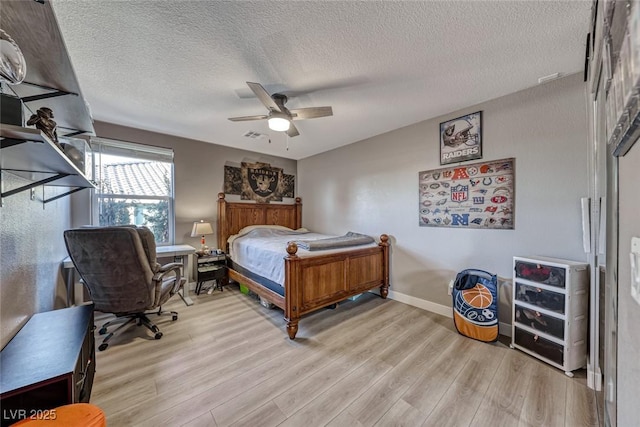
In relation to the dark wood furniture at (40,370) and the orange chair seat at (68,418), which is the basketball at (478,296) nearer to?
the orange chair seat at (68,418)

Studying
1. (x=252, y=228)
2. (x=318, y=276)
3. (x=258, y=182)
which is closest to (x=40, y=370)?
(x=318, y=276)

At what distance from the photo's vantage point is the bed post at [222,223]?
405 centimetres

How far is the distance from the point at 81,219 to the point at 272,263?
2.70 meters

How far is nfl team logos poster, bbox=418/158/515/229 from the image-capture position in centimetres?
233

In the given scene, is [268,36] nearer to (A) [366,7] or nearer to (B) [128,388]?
(A) [366,7]

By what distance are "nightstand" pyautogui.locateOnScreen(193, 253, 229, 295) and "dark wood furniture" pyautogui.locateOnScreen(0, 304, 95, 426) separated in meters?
2.18

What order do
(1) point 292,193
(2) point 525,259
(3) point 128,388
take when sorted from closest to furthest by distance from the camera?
(3) point 128,388 < (2) point 525,259 < (1) point 292,193

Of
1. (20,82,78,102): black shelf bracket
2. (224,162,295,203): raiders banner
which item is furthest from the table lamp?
(20,82,78,102): black shelf bracket

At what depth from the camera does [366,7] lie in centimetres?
136

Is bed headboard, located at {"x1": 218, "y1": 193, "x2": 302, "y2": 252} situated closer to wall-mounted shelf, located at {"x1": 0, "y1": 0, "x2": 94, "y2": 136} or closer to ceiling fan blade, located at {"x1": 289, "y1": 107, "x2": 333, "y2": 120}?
ceiling fan blade, located at {"x1": 289, "y1": 107, "x2": 333, "y2": 120}

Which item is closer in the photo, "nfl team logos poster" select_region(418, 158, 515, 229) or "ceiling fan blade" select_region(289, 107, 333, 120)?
"ceiling fan blade" select_region(289, 107, 333, 120)

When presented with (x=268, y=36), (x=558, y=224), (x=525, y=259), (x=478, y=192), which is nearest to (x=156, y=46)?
(x=268, y=36)

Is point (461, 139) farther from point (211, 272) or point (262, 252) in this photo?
point (211, 272)

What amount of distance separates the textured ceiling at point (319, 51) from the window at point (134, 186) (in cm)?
71
